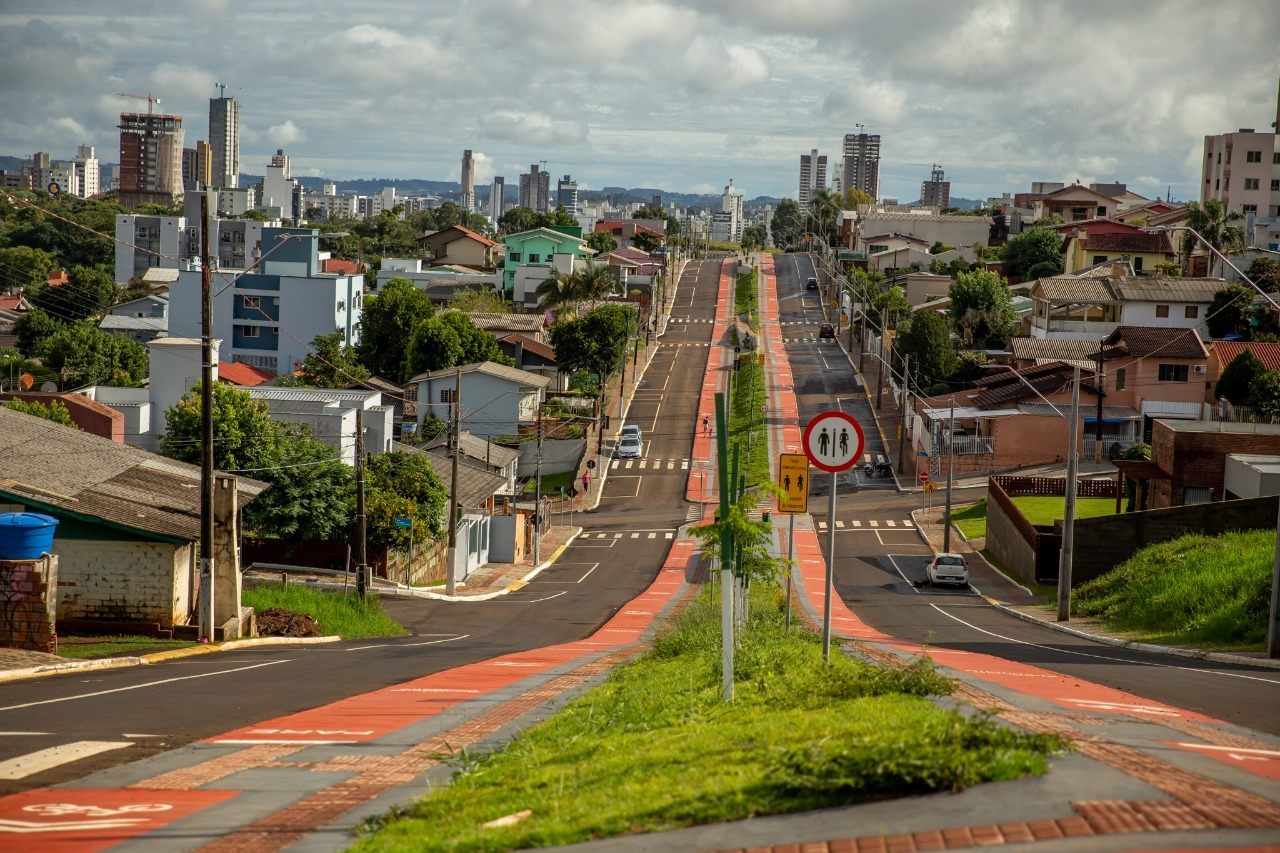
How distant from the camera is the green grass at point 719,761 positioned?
805 centimetres

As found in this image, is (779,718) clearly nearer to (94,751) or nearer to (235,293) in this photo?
(94,751)

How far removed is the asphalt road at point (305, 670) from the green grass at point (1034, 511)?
13675 millimetres

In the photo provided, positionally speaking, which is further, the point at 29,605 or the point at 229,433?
the point at 229,433

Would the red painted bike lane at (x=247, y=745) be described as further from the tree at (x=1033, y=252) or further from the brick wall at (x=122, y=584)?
the tree at (x=1033, y=252)

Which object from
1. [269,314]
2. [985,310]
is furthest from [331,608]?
[985,310]

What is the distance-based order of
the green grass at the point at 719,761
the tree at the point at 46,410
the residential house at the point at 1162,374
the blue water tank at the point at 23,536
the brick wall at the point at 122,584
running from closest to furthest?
the green grass at the point at 719,761
the blue water tank at the point at 23,536
the brick wall at the point at 122,584
the tree at the point at 46,410
the residential house at the point at 1162,374

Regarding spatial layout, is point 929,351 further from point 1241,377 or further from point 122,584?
point 122,584

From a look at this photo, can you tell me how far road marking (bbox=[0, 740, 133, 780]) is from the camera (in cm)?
1227

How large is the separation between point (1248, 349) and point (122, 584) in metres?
63.7

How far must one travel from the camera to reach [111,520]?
84.5 feet

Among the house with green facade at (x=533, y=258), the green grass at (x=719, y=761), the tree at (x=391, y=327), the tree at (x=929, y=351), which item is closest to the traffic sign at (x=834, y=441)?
the green grass at (x=719, y=761)

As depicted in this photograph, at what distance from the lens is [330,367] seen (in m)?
85.2

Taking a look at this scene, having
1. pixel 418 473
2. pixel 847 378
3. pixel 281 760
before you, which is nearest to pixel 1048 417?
pixel 847 378

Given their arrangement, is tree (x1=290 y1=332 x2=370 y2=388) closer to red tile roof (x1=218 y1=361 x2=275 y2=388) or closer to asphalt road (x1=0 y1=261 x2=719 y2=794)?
red tile roof (x1=218 y1=361 x2=275 y2=388)
